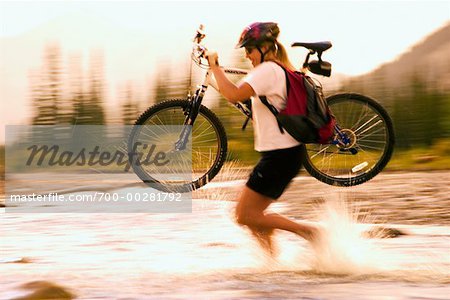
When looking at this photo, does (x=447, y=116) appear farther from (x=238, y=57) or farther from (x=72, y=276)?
(x=72, y=276)

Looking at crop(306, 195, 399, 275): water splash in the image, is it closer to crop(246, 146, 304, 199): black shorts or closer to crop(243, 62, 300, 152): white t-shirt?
crop(246, 146, 304, 199): black shorts

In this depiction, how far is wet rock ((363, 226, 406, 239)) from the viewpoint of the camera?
6.45m

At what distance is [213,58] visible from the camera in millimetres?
5238

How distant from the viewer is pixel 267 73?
4.97 meters

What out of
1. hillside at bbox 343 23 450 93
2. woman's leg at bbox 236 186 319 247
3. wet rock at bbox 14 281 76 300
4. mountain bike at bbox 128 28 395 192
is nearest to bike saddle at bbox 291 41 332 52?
mountain bike at bbox 128 28 395 192

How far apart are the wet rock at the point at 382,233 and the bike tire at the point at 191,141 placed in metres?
1.19

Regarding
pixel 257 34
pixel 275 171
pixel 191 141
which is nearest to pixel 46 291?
pixel 275 171

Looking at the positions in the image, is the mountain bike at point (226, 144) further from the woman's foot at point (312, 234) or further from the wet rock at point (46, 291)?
the wet rock at point (46, 291)

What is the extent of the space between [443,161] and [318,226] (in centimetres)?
562

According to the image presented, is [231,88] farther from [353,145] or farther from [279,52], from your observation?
[353,145]

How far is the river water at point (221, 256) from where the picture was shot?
4.71 m

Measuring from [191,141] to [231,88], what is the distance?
191cm

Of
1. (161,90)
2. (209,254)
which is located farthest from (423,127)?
(209,254)

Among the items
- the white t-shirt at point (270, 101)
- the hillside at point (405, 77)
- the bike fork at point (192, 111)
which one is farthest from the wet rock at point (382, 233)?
the hillside at point (405, 77)
